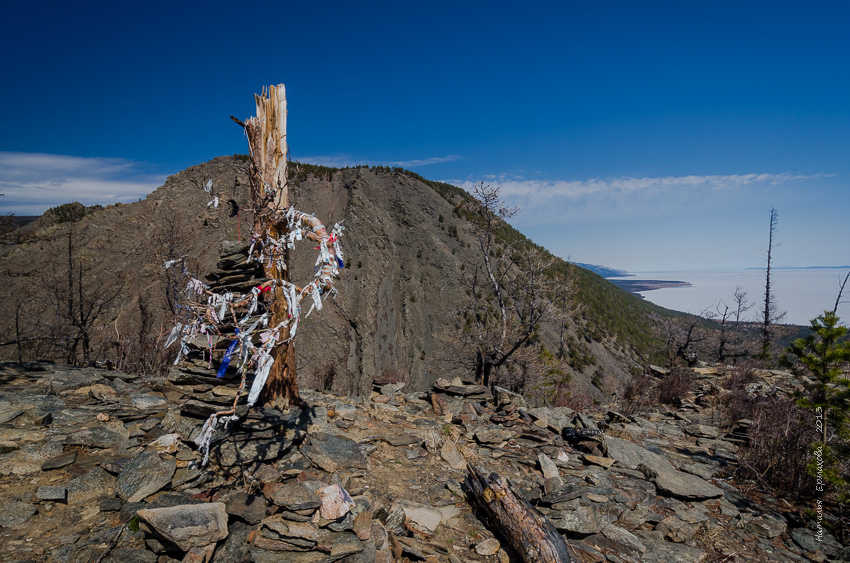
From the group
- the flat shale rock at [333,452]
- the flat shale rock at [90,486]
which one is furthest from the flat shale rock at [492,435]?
the flat shale rock at [90,486]

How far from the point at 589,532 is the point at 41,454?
6.14 metres

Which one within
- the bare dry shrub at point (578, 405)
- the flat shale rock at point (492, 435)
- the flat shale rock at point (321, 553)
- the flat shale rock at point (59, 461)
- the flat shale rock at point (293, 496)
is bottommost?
the bare dry shrub at point (578, 405)

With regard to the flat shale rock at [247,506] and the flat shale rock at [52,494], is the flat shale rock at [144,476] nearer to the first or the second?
the flat shale rock at [52,494]

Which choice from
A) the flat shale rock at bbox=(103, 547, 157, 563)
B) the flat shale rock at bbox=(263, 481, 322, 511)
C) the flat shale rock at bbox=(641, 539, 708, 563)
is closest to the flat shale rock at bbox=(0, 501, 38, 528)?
the flat shale rock at bbox=(103, 547, 157, 563)

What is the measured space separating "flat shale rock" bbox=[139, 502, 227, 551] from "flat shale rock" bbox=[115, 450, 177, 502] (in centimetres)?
57

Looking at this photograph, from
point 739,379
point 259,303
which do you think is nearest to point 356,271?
point 739,379

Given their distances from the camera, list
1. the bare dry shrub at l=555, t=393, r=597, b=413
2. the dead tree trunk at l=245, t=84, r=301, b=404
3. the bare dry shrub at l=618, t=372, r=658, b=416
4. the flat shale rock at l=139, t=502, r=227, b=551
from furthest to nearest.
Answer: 1. the bare dry shrub at l=618, t=372, r=658, b=416
2. the bare dry shrub at l=555, t=393, r=597, b=413
3. the dead tree trunk at l=245, t=84, r=301, b=404
4. the flat shale rock at l=139, t=502, r=227, b=551

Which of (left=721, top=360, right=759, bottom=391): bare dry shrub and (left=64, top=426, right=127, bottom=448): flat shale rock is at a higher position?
(left=64, top=426, right=127, bottom=448): flat shale rock

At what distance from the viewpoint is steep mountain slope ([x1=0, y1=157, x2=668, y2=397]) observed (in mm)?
25969

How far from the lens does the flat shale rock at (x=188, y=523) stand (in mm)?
2875

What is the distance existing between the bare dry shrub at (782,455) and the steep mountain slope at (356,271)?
1646 centimetres

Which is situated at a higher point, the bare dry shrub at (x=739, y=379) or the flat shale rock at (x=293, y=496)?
the flat shale rock at (x=293, y=496)

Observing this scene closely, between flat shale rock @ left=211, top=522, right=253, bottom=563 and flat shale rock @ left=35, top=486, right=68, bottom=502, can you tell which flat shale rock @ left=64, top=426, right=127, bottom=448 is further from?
flat shale rock @ left=211, top=522, right=253, bottom=563

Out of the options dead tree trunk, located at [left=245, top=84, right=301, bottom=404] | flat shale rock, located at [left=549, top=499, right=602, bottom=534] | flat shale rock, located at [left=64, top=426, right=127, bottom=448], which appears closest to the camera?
flat shale rock, located at [left=64, top=426, right=127, bottom=448]
